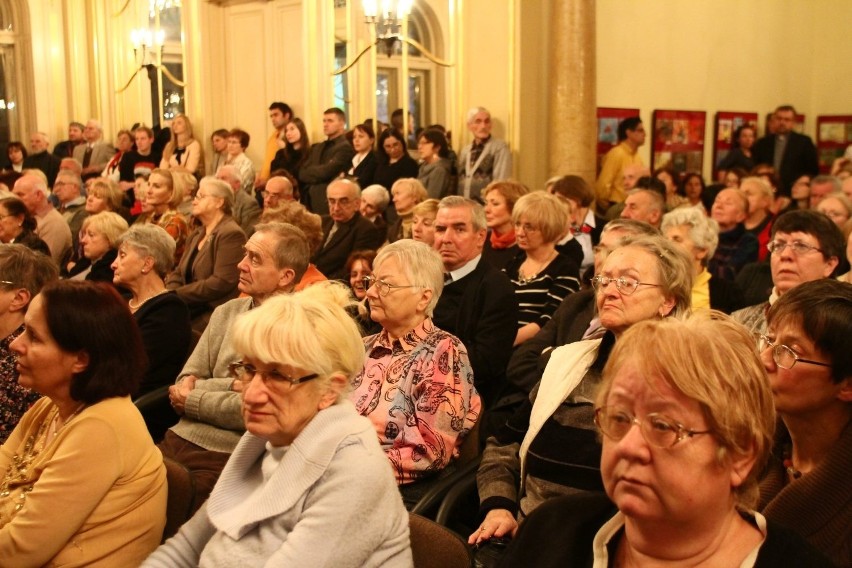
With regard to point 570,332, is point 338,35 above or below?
above

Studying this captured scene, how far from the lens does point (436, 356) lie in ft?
9.54

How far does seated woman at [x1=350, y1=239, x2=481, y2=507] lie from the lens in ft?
9.25

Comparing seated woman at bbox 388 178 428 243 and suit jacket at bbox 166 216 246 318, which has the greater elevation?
seated woman at bbox 388 178 428 243

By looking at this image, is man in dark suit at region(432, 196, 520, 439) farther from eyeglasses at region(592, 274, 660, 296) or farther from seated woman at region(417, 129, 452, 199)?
seated woman at region(417, 129, 452, 199)

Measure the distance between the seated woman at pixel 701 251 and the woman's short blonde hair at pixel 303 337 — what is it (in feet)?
7.58

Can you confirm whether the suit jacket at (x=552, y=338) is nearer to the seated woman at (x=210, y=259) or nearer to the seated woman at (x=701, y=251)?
the seated woman at (x=701, y=251)

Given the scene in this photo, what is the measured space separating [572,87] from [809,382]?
652cm

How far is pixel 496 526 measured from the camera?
2545 mm

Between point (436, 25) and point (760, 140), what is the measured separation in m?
4.44

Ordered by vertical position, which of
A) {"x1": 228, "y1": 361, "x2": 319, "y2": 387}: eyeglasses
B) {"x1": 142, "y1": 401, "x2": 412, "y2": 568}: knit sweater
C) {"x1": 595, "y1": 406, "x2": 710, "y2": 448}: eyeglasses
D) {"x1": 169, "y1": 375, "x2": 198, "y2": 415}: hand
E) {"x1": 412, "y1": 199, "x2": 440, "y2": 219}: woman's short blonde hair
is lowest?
{"x1": 169, "y1": 375, "x2": 198, "y2": 415}: hand

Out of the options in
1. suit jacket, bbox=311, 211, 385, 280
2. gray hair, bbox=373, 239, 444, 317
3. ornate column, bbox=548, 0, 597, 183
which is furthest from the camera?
ornate column, bbox=548, 0, 597, 183

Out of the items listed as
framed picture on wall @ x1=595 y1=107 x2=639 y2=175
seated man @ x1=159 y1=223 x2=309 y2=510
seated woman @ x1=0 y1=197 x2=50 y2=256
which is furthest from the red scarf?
framed picture on wall @ x1=595 y1=107 x2=639 y2=175

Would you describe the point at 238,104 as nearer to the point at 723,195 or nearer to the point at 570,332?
the point at 723,195

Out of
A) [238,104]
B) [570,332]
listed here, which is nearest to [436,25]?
[238,104]
